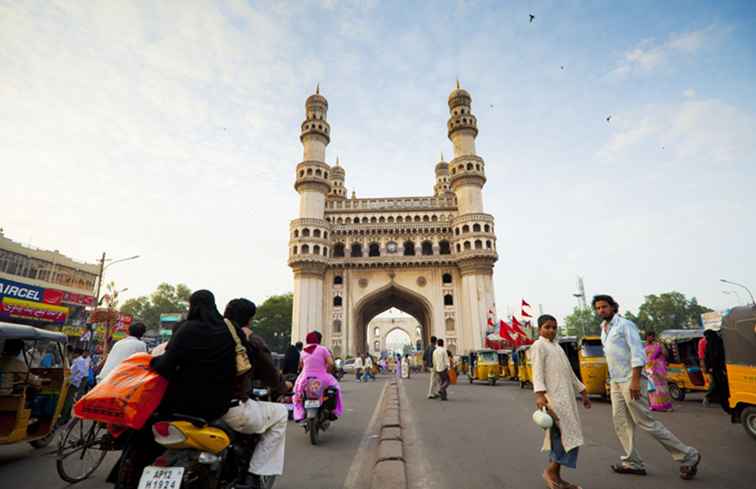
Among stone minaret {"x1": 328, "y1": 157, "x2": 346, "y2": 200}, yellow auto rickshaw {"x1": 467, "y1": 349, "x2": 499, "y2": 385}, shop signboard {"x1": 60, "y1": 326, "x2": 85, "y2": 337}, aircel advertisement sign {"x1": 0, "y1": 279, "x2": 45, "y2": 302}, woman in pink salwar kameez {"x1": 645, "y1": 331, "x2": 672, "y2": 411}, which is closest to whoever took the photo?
woman in pink salwar kameez {"x1": 645, "y1": 331, "x2": 672, "y2": 411}

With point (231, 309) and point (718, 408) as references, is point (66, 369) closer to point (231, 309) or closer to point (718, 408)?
point (231, 309)

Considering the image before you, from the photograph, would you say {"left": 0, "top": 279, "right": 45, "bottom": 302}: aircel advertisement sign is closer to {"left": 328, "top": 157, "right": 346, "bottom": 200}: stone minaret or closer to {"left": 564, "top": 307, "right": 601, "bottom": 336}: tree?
{"left": 328, "top": 157, "right": 346, "bottom": 200}: stone minaret

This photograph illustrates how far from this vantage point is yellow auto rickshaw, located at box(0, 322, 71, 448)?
5047mm

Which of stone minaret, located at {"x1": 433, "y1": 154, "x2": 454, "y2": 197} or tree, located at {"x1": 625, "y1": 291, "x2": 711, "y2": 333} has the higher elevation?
stone minaret, located at {"x1": 433, "y1": 154, "x2": 454, "y2": 197}

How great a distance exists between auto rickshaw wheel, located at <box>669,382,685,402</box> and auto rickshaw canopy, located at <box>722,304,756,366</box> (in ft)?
19.8

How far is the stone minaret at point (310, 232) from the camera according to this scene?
101ft

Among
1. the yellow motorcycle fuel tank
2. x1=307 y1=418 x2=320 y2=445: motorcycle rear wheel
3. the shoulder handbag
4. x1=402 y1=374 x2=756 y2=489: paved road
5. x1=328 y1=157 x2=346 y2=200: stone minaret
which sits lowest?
x1=402 y1=374 x2=756 y2=489: paved road

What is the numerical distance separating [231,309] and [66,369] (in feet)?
14.9

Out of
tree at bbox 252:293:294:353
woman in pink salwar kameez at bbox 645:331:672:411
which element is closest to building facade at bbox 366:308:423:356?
tree at bbox 252:293:294:353

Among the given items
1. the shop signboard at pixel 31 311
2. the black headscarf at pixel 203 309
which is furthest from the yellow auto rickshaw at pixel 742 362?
the shop signboard at pixel 31 311

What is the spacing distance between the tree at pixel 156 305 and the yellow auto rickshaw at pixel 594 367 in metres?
57.0

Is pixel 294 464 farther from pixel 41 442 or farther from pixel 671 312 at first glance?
pixel 671 312

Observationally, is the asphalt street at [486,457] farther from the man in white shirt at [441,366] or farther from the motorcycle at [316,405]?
the man in white shirt at [441,366]

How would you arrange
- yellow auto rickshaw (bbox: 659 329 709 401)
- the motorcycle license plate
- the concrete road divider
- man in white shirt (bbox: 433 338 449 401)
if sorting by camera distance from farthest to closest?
man in white shirt (bbox: 433 338 449 401) → yellow auto rickshaw (bbox: 659 329 709 401) → the concrete road divider → the motorcycle license plate
